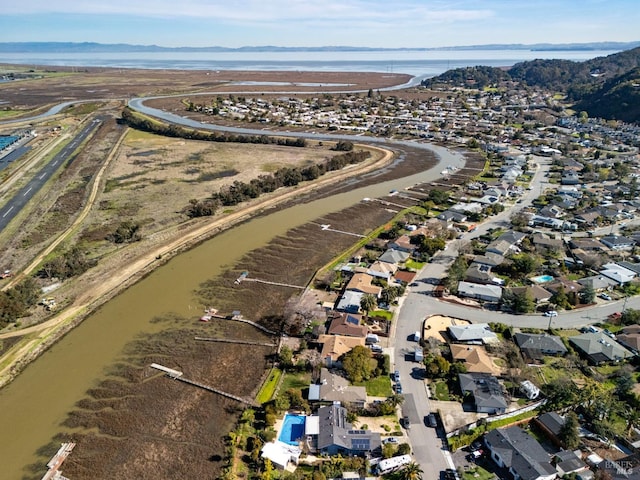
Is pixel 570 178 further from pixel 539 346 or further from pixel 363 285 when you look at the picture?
pixel 363 285

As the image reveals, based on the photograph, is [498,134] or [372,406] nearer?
[372,406]

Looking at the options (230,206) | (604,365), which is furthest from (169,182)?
(604,365)

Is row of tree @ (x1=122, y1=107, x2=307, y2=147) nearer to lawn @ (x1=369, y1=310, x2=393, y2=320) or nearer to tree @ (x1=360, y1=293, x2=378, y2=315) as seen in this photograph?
tree @ (x1=360, y1=293, x2=378, y2=315)

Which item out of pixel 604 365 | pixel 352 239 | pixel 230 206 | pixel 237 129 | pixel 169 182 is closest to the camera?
pixel 604 365

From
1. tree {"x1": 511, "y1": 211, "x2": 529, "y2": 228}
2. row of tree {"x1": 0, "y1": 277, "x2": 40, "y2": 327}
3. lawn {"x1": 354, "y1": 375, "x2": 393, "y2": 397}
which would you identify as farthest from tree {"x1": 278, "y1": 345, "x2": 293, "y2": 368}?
tree {"x1": 511, "y1": 211, "x2": 529, "y2": 228}

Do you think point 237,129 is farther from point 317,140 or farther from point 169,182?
point 169,182
